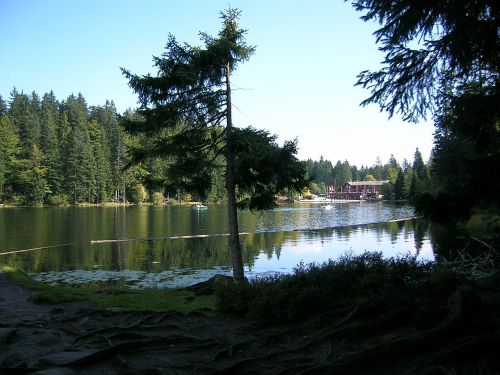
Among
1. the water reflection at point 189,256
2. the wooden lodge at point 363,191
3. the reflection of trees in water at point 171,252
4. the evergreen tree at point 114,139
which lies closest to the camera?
the water reflection at point 189,256

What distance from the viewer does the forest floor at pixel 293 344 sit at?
555 cm

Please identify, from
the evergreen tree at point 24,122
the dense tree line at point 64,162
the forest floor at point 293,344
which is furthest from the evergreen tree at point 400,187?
the forest floor at point 293,344

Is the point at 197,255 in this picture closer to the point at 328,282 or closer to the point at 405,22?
the point at 328,282

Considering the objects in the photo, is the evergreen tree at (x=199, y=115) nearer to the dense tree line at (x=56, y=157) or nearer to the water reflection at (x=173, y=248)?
the water reflection at (x=173, y=248)

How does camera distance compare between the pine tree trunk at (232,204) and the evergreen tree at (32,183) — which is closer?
the pine tree trunk at (232,204)

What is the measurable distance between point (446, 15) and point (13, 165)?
112 m

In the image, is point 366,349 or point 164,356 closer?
point 366,349

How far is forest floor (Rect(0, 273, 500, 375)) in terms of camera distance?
555 centimetres

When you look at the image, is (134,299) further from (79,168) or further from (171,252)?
(79,168)

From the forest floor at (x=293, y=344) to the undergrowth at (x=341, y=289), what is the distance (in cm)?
22

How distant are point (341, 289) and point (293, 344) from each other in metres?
1.62

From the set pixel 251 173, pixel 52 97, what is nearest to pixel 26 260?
pixel 251 173

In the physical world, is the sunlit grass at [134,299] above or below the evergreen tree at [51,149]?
below

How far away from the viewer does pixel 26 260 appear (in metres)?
29.1
